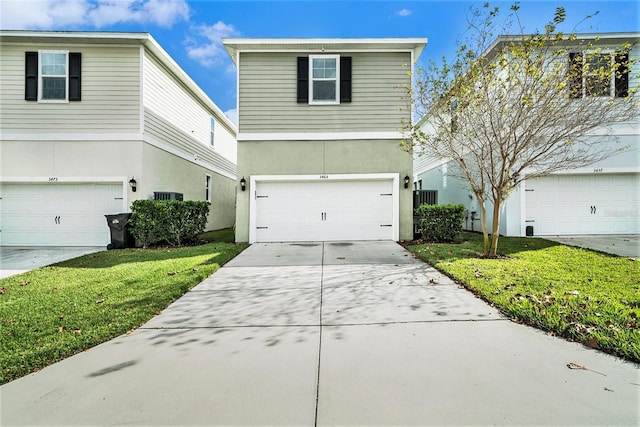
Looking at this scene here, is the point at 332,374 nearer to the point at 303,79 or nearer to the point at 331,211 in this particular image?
the point at 331,211

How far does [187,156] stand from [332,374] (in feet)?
37.8

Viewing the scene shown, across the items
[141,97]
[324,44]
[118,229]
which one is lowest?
[118,229]

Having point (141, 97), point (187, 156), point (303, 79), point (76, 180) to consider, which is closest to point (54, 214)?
point (76, 180)

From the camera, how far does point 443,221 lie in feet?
28.7

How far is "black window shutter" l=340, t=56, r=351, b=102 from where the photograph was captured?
920 cm

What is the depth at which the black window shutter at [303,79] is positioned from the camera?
920cm

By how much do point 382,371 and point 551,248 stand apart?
729 centimetres

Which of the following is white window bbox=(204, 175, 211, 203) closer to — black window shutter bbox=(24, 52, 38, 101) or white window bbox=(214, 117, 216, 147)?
white window bbox=(214, 117, 216, 147)

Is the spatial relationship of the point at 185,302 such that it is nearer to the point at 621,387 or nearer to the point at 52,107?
the point at 621,387

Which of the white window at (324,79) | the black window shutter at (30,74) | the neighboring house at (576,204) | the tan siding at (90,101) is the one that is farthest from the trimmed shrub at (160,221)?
the neighboring house at (576,204)

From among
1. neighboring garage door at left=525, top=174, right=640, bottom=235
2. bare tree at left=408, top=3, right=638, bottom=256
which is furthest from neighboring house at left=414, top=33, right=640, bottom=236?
bare tree at left=408, top=3, right=638, bottom=256

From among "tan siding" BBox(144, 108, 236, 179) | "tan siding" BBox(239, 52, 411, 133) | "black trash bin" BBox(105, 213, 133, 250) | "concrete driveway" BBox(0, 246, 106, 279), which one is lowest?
"concrete driveway" BBox(0, 246, 106, 279)

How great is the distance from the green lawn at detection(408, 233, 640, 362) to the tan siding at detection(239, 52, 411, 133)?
4413 millimetres

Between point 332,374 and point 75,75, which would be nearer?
point 332,374
